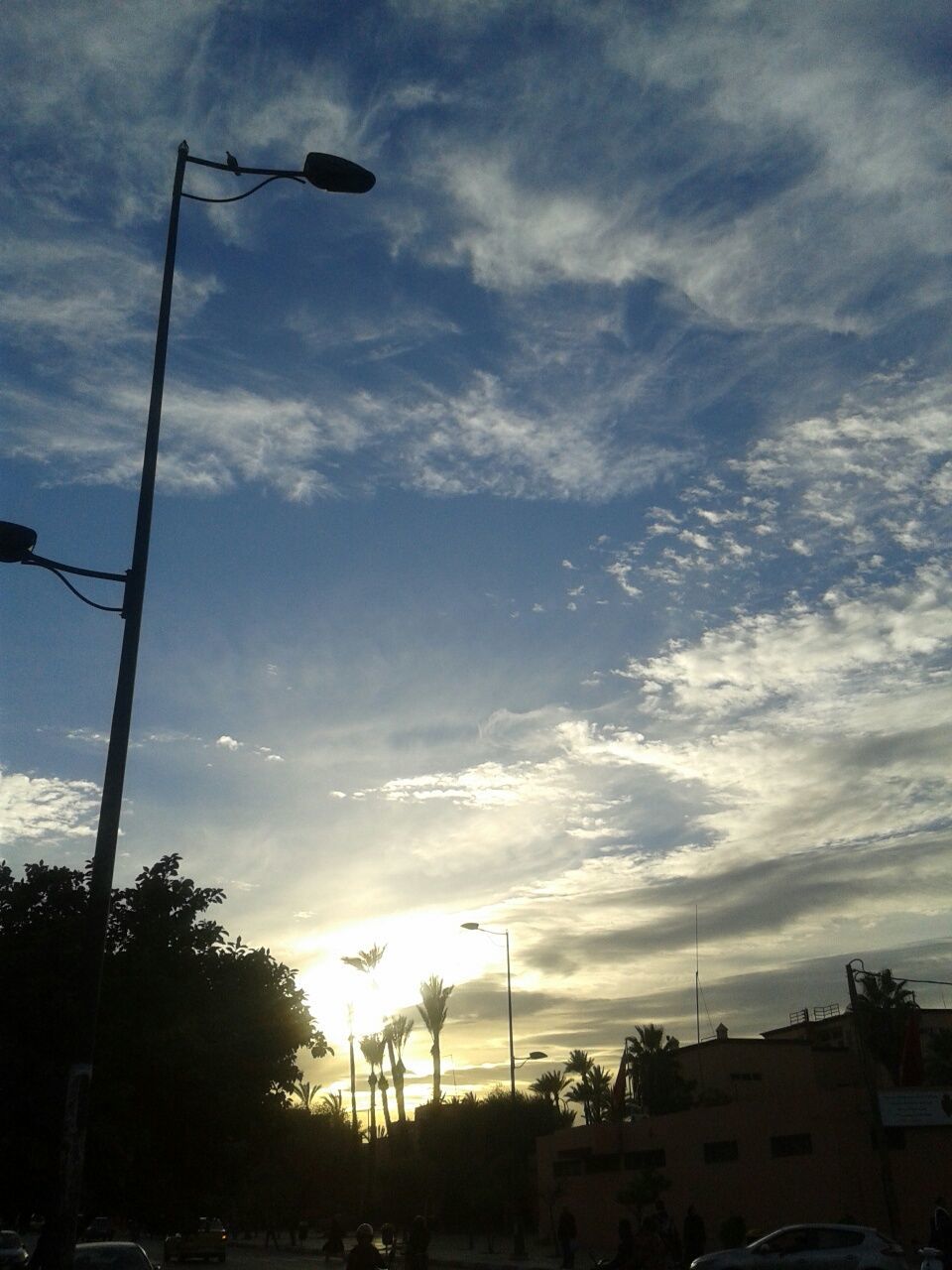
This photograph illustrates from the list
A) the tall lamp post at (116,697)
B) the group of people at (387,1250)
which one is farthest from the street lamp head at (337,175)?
the group of people at (387,1250)

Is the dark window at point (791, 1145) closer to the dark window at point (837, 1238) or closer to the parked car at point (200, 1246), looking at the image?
the dark window at point (837, 1238)

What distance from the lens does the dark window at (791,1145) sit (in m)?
35.6

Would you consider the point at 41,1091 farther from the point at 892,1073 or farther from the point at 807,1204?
the point at 892,1073

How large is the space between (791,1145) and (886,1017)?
14.2 metres

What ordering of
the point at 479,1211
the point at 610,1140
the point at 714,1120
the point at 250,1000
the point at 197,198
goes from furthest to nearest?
the point at 479,1211 < the point at 610,1140 < the point at 714,1120 < the point at 250,1000 < the point at 197,198

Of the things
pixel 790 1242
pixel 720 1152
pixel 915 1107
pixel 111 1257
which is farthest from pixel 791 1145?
pixel 111 1257

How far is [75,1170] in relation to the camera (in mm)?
6738

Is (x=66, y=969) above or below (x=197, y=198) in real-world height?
below

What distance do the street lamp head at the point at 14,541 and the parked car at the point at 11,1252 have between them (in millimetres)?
11577

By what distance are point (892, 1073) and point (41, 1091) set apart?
42.5 metres

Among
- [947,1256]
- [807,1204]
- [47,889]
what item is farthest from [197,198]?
[807,1204]

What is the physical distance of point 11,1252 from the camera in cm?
2019

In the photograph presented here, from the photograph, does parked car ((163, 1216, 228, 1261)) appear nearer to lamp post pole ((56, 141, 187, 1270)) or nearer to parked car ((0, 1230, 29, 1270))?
parked car ((0, 1230, 29, 1270))

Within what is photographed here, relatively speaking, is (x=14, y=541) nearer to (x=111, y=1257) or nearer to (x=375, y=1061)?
(x=111, y=1257)
